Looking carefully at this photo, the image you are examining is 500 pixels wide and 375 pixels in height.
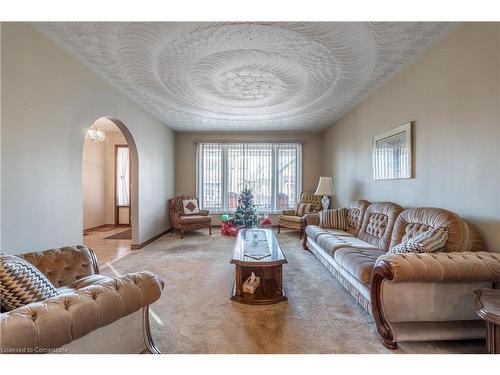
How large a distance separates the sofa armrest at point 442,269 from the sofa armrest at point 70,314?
66.2 inches

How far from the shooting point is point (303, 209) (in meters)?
6.33

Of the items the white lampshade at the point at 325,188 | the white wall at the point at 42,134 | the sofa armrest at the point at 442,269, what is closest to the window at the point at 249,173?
the white lampshade at the point at 325,188

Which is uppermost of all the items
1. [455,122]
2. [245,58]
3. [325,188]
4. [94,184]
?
[245,58]

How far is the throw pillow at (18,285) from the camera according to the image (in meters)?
1.34

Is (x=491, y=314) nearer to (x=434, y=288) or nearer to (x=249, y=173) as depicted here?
(x=434, y=288)

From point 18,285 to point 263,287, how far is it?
2.11m

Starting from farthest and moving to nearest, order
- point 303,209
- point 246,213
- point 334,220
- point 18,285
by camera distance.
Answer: point 303,209 < point 334,220 < point 246,213 < point 18,285

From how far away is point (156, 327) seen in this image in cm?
214

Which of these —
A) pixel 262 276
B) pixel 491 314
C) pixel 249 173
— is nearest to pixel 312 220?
pixel 262 276

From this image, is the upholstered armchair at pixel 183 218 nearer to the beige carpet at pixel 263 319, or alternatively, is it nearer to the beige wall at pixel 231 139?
the beige wall at pixel 231 139

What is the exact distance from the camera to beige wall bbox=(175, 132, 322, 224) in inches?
279

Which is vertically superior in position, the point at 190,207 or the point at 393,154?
the point at 393,154

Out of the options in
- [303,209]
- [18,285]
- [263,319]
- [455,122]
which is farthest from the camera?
[303,209]

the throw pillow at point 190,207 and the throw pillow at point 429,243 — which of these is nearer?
the throw pillow at point 429,243
